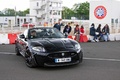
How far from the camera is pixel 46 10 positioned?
74.8 m

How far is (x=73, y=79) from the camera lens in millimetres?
6215

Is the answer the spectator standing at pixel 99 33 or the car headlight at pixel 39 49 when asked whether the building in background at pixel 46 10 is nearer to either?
the spectator standing at pixel 99 33

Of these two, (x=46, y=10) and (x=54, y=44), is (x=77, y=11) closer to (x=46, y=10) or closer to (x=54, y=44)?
(x=46, y=10)

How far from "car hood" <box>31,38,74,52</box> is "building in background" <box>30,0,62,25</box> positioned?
6589 centimetres

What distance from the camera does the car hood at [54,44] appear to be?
7266mm

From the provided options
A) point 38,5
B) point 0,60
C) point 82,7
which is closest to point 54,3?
point 38,5

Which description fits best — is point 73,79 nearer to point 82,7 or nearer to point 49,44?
point 49,44

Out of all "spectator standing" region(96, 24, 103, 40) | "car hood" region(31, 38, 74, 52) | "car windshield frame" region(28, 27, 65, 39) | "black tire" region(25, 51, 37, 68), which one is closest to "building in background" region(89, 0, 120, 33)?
"spectator standing" region(96, 24, 103, 40)

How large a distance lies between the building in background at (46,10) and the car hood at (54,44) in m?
65.9

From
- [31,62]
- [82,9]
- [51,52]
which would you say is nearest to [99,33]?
[31,62]

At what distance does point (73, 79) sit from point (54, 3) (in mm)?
77289

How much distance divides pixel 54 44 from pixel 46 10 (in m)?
68.2

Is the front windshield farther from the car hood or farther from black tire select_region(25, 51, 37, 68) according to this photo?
black tire select_region(25, 51, 37, 68)

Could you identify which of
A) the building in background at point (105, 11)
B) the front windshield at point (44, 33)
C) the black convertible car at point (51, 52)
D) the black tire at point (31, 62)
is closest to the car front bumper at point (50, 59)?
the black convertible car at point (51, 52)
